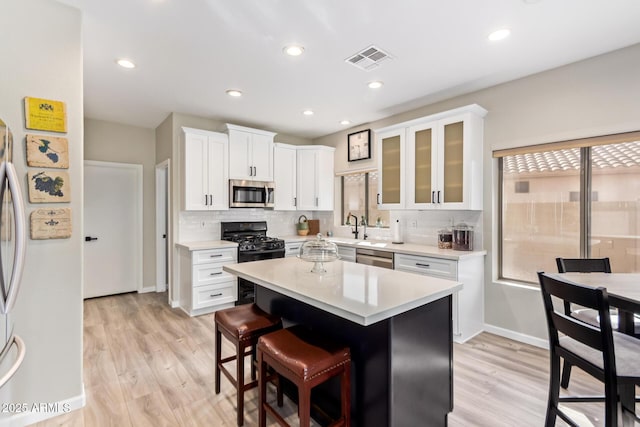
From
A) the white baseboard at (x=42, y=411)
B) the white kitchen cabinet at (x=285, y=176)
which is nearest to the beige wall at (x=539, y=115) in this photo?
the white kitchen cabinet at (x=285, y=176)

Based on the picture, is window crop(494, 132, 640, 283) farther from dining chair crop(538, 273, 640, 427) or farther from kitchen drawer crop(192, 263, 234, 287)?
kitchen drawer crop(192, 263, 234, 287)

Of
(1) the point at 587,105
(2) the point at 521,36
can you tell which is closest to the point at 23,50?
(2) the point at 521,36

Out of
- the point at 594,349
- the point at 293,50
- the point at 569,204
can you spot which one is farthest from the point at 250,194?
the point at 594,349

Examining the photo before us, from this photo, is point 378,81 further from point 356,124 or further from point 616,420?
point 616,420

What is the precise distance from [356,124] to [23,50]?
3.84 meters

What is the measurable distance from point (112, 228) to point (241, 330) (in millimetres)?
3900

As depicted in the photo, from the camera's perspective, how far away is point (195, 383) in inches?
96.4

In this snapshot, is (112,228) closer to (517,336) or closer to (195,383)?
(195,383)

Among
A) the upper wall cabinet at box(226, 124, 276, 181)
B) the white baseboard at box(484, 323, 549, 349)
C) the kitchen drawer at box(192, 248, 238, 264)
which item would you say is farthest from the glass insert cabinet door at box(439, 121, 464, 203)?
the kitchen drawer at box(192, 248, 238, 264)

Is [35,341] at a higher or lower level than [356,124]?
lower

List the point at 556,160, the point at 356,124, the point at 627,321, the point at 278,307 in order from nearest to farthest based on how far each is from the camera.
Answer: the point at 627,321
the point at 278,307
the point at 556,160
the point at 356,124

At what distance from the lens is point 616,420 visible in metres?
1.42

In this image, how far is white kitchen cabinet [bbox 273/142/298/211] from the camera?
16.3 feet

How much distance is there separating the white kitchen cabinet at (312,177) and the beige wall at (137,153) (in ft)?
7.87
